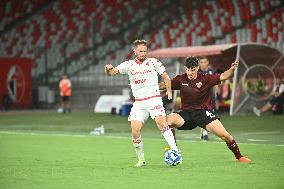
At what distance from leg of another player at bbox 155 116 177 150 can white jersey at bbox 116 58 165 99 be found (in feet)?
1.50

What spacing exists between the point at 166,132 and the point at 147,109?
52cm

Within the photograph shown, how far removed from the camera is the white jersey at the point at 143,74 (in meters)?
14.2

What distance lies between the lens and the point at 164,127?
14.2 meters

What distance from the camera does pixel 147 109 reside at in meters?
14.2

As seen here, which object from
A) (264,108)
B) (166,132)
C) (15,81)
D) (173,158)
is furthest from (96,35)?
(173,158)

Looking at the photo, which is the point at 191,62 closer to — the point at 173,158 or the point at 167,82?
the point at 167,82

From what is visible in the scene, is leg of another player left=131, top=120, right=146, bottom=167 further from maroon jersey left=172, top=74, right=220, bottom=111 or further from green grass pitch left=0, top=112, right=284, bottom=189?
maroon jersey left=172, top=74, right=220, bottom=111

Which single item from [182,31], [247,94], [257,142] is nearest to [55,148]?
[257,142]

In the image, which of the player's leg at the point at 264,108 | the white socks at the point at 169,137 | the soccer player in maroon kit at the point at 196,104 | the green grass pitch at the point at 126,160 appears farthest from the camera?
the player's leg at the point at 264,108

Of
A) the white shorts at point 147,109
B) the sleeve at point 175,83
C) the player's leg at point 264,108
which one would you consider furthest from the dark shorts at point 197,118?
the player's leg at point 264,108

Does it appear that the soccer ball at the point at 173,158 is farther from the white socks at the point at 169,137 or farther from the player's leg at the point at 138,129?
the player's leg at the point at 138,129

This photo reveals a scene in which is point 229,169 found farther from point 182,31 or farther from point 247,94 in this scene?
point 182,31

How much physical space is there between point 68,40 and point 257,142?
2688 cm

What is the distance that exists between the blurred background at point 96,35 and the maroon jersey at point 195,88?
71.2ft
